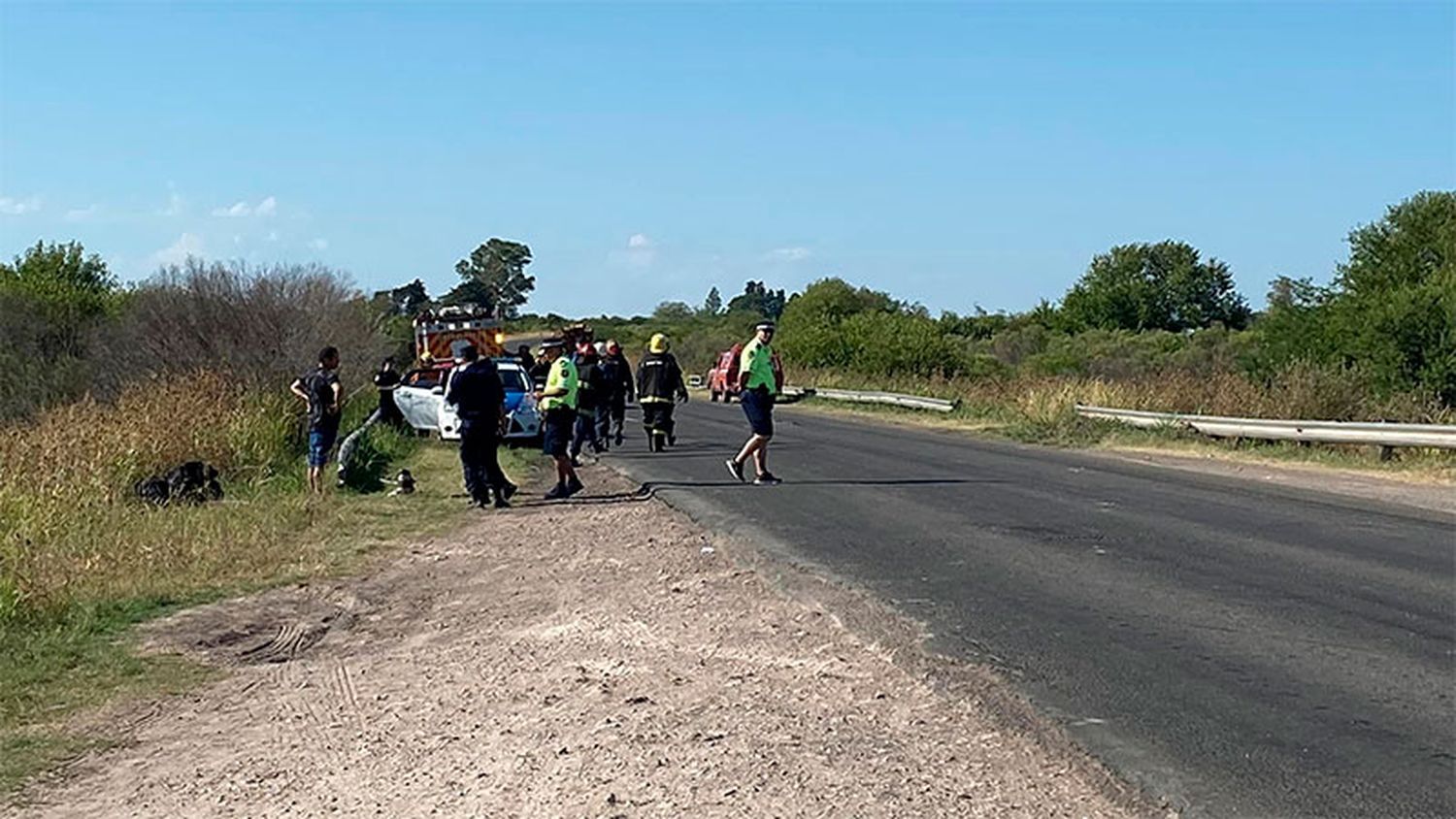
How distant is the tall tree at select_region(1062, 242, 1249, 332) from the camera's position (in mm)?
91750

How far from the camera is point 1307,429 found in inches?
815

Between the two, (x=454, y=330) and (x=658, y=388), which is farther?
(x=454, y=330)

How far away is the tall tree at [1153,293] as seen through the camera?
91750 mm

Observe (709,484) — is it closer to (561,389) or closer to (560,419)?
(560,419)

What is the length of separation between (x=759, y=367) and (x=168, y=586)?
7489 mm

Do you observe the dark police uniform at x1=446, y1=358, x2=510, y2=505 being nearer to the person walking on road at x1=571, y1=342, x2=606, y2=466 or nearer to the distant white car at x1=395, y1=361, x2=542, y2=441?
the person walking on road at x1=571, y1=342, x2=606, y2=466

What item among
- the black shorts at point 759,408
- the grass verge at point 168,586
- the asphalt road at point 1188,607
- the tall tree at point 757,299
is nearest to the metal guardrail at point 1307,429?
the asphalt road at point 1188,607

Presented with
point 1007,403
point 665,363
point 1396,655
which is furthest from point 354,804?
point 1007,403

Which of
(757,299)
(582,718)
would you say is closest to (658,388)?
(582,718)

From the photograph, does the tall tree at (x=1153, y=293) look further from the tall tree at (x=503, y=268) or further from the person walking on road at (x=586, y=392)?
the person walking on road at (x=586, y=392)

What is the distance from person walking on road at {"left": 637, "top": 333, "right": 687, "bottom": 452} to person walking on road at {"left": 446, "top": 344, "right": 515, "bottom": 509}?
5985 millimetres

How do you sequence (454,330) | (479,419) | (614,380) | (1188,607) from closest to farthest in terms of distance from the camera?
(1188,607)
(479,419)
(614,380)
(454,330)

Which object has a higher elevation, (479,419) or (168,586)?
(479,419)

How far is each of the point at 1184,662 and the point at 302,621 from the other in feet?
18.2
